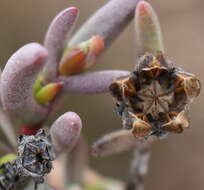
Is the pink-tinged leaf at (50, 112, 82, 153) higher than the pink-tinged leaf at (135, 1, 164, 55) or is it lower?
lower

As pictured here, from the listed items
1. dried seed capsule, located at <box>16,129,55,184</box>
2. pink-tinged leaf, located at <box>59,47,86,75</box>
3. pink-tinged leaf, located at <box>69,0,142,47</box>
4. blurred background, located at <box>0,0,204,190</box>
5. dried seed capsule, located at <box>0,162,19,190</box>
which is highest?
pink-tinged leaf, located at <box>69,0,142,47</box>

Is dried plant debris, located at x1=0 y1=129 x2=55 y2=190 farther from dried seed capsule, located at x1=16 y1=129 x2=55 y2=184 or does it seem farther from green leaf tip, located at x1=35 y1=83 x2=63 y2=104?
green leaf tip, located at x1=35 y1=83 x2=63 y2=104

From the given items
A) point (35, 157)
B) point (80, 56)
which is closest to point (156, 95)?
point (80, 56)

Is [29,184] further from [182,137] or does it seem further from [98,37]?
[182,137]

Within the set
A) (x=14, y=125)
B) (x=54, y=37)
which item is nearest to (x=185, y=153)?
(x=14, y=125)

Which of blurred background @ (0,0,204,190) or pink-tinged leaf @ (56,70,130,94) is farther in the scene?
blurred background @ (0,0,204,190)

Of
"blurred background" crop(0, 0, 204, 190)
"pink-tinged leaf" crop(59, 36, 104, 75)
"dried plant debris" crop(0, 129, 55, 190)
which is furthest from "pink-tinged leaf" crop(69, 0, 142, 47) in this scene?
"blurred background" crop(0, 0, 204, 190)
